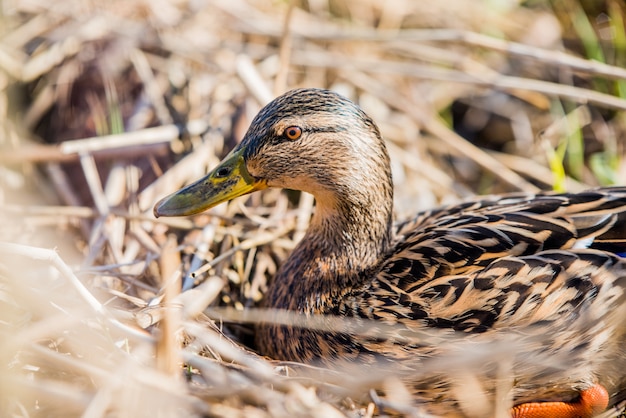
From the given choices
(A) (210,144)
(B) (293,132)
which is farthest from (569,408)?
(A) (210,144)

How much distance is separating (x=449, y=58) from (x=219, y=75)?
1.40m

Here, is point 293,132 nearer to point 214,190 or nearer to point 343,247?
point 214,190

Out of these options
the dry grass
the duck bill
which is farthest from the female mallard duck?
the dry grass

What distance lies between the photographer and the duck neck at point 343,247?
300 cm

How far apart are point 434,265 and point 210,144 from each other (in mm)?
1624

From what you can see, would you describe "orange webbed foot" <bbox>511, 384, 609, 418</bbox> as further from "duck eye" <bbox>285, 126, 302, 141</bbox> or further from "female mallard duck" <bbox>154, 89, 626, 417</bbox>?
"duck eye" <bbox>285, 126, 302, 141</bbox>

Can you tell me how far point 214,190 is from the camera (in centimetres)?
292

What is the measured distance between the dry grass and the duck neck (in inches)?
12.5

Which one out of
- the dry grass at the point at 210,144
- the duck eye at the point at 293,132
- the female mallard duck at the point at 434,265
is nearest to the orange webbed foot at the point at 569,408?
the female mallard duck at the point at 434,265

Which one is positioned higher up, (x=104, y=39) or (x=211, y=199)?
(x=104, y=39)

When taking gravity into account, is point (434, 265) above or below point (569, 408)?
above

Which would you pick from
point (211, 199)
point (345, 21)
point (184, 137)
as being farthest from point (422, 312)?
point (345, 21)

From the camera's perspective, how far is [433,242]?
9.48 feet

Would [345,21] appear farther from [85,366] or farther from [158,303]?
[85,366]
